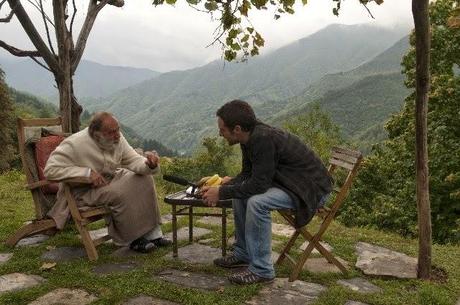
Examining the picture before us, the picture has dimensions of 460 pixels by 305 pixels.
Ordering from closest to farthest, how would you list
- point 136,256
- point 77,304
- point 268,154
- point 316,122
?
1. point 77,304
2. point 268,154
3. point 136,256
4. point 316,122

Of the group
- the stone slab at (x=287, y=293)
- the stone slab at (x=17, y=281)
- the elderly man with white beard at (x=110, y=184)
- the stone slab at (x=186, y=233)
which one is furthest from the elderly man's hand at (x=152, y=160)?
the stone slab at (x=287, y=293)

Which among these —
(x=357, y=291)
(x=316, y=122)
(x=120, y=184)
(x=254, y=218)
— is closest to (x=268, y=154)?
(x=254, y=218)

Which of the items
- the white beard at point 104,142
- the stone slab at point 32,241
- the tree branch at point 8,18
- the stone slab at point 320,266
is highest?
the tree branch at point 8,18

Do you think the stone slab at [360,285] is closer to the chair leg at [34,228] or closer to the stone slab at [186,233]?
the stone slab at [186,233]

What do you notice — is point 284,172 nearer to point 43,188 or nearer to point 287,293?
point 287,293

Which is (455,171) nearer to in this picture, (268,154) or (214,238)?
(214,238)

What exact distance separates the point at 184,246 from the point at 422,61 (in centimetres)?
352

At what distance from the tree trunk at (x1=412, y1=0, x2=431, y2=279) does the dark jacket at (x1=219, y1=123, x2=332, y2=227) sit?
1006 millimetres

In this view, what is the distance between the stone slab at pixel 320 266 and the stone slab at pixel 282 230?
1.33m

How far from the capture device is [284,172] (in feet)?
15.5

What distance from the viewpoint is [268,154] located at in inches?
178

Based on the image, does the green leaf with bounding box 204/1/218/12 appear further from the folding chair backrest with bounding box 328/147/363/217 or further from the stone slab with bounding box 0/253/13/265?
the stone slab with bounding box 0/253/13/265

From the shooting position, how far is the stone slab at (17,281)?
15.0 ft

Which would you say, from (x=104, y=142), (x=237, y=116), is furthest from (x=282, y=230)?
(x=237, y=116)
